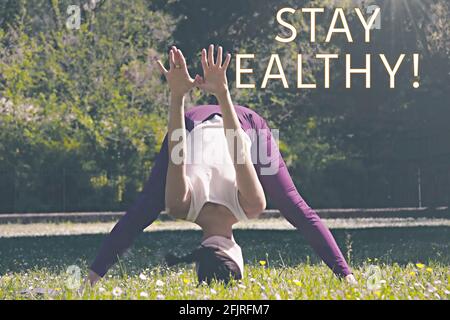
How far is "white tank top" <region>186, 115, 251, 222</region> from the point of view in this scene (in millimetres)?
6531

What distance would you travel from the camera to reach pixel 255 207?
21.1 ft

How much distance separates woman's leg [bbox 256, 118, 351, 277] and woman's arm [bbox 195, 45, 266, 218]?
29.1 inches

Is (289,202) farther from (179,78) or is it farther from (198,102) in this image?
(198,102)

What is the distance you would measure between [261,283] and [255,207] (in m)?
1.67

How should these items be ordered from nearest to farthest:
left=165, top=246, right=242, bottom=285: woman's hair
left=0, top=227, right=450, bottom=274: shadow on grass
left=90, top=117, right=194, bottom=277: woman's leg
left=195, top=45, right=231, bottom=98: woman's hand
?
left=195, top=45, right=231, bottom=98: woman's hand < left=165, top=246, right=242, bottom=285: woman's hair < left=90, top=117, right=194, bottom=277: woman's leg < left=0, top=227, right=450, bottom=274: shadow on grass

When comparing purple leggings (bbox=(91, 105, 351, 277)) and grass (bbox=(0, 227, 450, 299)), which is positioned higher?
purple leggings (bbox=(91, 105, 351, 277))

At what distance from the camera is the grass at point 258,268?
6.96 meters

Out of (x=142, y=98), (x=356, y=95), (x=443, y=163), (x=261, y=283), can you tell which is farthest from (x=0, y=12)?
(x=261, y=283)

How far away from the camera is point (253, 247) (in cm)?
1917

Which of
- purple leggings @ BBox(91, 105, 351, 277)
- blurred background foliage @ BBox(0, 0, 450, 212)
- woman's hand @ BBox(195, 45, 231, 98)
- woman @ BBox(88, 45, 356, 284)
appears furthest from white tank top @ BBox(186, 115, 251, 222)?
blurred background foliage @ BBox(0, 0, 450, 212)

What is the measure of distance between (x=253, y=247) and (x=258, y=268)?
876 cm

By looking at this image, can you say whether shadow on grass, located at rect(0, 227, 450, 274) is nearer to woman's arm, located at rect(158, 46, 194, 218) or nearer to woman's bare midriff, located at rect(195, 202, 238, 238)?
woman's bare midriff, located at rect(195, 202, 238, 238)

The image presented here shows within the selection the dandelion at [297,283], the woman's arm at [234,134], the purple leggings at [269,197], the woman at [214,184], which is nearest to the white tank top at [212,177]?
the woman at [214,184]

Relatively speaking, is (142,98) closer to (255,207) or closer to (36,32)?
(36,32)
